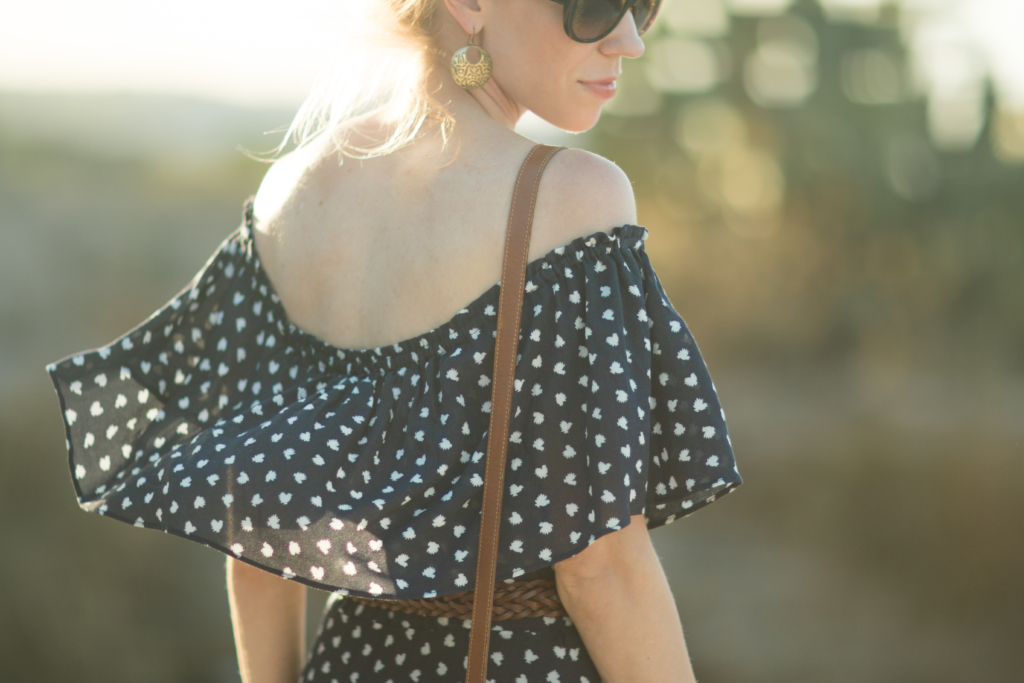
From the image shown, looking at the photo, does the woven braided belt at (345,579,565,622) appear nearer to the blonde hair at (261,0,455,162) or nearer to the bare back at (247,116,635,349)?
the bare back at (247,116,635,349)

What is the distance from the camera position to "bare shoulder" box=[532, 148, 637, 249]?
949 mm

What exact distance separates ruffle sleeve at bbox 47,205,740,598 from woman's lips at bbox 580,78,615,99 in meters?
0.26

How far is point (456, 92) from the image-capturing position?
3.55 feet

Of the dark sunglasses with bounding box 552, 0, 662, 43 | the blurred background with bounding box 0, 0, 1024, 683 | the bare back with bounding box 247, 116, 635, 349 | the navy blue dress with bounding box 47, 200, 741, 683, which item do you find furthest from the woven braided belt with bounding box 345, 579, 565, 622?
the blurred background with bounding box 0, 0, 1024, 683

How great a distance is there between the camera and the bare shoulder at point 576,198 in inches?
37.4

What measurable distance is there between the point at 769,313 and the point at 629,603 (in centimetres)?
1042

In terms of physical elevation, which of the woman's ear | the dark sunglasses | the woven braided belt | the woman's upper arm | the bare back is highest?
the woman's ear

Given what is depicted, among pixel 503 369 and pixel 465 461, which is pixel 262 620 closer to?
pixel 465 461

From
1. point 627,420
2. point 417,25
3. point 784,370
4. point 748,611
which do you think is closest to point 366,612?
point 627,420

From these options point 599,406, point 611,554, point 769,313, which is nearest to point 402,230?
point 599,406

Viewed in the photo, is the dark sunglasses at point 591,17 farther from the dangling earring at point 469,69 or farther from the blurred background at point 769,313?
the blurred background at point 769,313

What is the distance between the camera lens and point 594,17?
3.44 feet

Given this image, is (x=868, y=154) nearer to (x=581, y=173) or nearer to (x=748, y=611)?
(x=748, y=611)

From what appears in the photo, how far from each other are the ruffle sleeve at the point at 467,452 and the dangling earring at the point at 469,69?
10.7 inches
